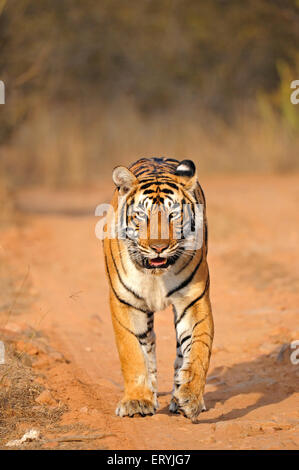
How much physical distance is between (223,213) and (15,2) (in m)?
4.53

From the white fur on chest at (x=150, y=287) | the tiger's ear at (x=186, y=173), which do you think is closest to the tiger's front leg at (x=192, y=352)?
the white fur on chest at (x=150, y=287)

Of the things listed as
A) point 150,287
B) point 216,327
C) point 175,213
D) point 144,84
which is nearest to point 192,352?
point 150,287

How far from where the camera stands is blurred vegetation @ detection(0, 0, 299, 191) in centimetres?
1606

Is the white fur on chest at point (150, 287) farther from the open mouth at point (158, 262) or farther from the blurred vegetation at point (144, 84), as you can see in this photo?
the blurred vegetation at point (144, 84)

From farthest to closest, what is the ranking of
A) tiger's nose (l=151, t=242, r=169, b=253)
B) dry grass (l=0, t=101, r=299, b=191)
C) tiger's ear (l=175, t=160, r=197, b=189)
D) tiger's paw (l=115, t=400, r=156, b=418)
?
1. dry grass (l=0, t=101, r=299, b=191)
2. tiger's ear (l=175, t=160, r=197, b=189)
3. tiger's paw (l=115, t=400, r=156, b=418)
4. tiger's nose (l=151, t=242, r=169, b=253)

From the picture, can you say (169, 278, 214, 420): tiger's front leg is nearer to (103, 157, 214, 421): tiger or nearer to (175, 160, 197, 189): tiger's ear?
(103, 157, 214, 421): tiger

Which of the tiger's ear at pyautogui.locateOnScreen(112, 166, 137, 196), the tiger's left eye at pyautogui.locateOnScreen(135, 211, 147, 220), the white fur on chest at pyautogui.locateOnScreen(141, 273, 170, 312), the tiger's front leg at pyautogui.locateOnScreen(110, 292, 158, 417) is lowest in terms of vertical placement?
the tiger's front leg at pyautogui.locateOnScreen(110, 292, 158, 417)

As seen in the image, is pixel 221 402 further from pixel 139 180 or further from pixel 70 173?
pixel 70 173

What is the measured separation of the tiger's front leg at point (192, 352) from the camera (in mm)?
4359

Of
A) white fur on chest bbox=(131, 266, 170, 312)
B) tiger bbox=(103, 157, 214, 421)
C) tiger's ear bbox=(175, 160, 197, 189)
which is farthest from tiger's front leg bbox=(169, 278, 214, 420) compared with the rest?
tiger's ear bbox=(175, 160, 197, 189)

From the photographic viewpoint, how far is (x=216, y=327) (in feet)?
22.0

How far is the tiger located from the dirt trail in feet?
0.55

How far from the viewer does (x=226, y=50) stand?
23.0 meters

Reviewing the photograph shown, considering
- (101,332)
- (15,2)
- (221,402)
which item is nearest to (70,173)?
(15,2)
